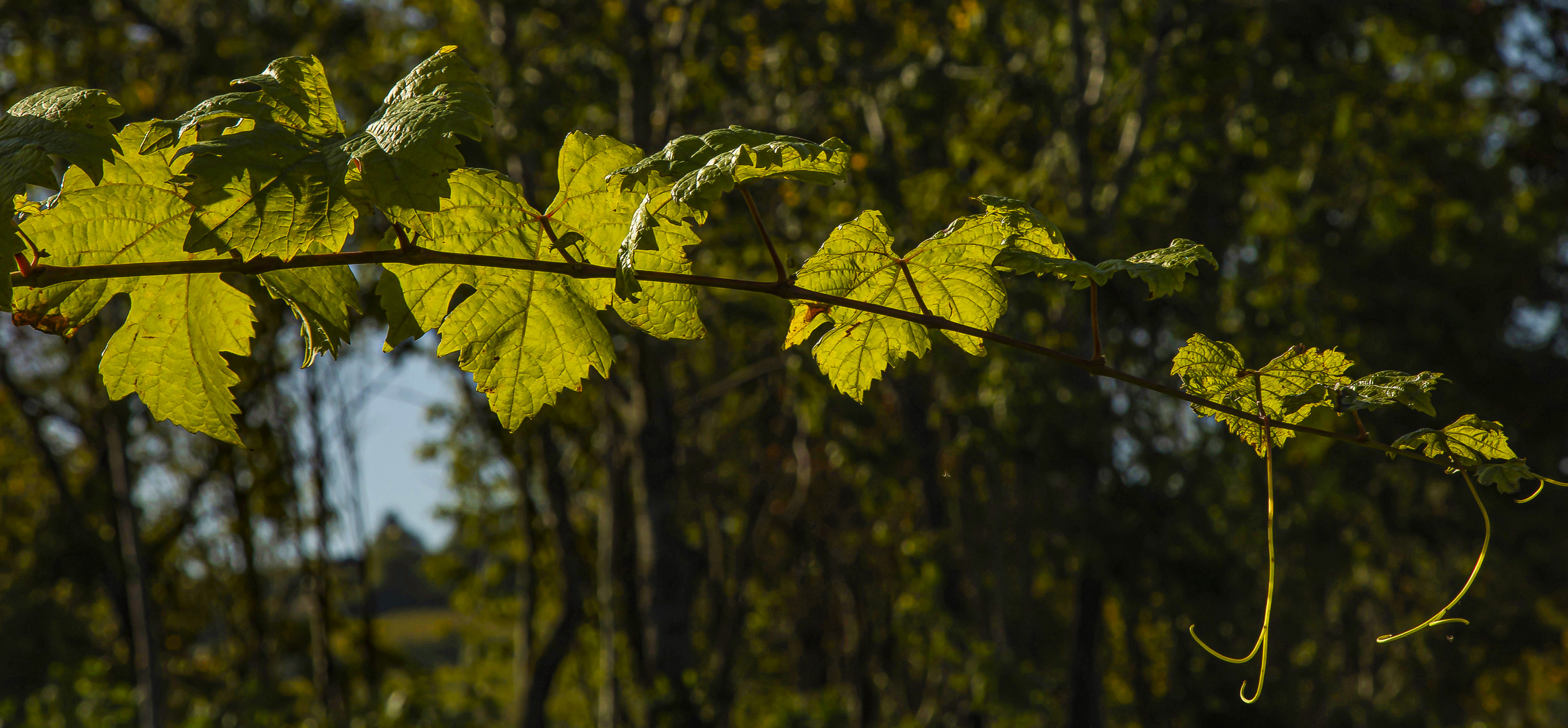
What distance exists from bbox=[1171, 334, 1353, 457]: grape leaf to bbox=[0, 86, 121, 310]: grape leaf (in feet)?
3.16

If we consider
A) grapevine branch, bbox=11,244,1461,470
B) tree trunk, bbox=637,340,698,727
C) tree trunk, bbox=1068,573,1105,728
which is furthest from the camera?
tree trunk, bbox=637,340,698,727

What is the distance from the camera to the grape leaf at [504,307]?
1028 mm

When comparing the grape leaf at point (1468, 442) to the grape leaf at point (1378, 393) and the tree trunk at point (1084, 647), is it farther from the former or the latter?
the tree trunk at point (1084, 647)

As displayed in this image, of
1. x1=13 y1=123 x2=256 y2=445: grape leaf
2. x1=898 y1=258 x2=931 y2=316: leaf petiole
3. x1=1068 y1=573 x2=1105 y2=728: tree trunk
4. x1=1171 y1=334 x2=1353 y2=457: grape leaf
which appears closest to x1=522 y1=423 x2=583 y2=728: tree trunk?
x1=1068 y1=573 x2=1105 y2=728: tree trunk

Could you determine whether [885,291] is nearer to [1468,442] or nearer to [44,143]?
[1468,442]

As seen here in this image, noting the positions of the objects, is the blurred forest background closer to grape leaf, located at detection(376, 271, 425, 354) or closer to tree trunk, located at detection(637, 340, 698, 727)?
tree trunk, located at detection(637, 340, 698, 727)

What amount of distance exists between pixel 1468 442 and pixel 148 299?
128cm

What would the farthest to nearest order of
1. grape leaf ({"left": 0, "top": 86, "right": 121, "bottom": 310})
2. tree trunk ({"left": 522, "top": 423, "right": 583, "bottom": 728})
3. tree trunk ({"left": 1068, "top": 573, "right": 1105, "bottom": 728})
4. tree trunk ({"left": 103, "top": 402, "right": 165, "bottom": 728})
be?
tree trunk ({"left": 522, "top": 423, "right": 583, "bottom": 728})
tree trunk ({"left": 1068, "top": 573, "right": 1105, "bottom": 728})
tree trunk ({"left": 103, "top": 402, "right": 165, "bottom": 728})
grape leaf ({"left": 0, "top": 86, "right": 121, "bottom": 310})

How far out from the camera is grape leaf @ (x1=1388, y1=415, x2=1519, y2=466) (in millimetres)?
1060

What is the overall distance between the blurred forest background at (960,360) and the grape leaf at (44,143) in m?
3.37

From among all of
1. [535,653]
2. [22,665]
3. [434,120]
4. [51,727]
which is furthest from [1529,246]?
[22,665]

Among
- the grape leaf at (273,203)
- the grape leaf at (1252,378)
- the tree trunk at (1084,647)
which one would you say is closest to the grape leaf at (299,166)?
the grape leaf at (273,203)

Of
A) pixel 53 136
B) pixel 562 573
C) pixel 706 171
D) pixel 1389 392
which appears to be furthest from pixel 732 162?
pixel 562 573

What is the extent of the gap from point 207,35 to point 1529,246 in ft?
33.5
